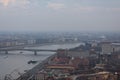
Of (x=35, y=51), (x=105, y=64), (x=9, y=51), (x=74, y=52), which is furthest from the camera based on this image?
(x=9, y=51)

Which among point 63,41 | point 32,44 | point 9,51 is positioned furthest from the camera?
point 63,41

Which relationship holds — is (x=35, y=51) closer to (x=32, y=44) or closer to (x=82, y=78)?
(x=32, y=44)

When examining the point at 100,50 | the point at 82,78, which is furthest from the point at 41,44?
the point at 82,78

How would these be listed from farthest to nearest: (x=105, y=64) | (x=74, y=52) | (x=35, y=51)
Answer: (x=35, y=51), (x=74, y=52), (x=105, y=64)

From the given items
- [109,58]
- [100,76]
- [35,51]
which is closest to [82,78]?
[100,76]

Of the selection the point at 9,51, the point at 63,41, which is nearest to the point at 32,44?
the point at 63,41

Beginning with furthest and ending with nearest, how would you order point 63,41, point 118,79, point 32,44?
point 63,41, point 32,44, point 118,79

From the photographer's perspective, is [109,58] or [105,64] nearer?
[105,64]

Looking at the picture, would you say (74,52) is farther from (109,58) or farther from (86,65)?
(86,65)

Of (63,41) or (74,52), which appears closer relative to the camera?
(74,52)
